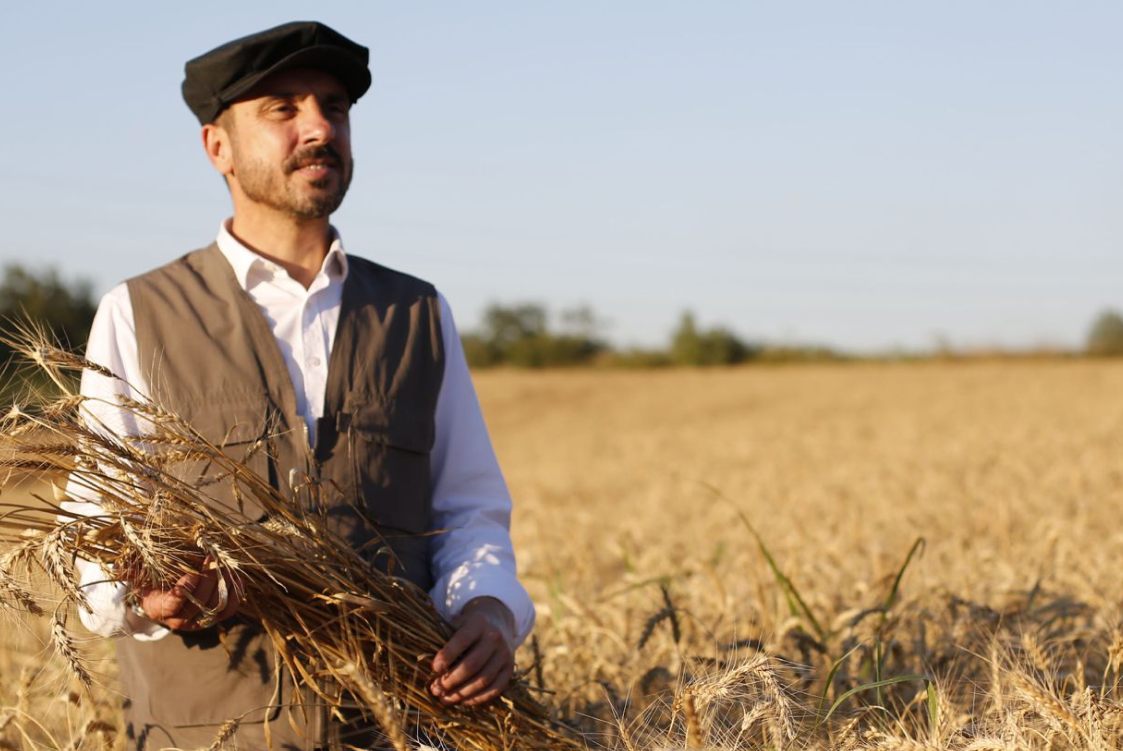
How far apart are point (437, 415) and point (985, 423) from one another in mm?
12111

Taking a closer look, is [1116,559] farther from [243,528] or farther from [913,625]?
[243,528]

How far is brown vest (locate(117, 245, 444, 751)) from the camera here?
2059mm

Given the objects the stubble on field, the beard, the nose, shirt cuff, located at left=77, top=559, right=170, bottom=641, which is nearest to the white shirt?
shirt cuff, located at left=77, top=559, right=170, bottom=641

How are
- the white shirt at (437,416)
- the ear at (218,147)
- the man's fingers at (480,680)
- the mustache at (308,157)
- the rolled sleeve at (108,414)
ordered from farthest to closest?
the ear at (218,147)
the mustache at (308,157)
the white shirt at (437,416)
the man's fingers at (480,680)
the rolled sleeve at (108,414)

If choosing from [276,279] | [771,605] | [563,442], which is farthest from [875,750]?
[563,442]

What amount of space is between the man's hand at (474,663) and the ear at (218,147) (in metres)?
1.11

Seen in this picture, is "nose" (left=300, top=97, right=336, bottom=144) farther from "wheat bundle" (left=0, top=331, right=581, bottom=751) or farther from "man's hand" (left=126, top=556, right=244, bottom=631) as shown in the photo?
"man's hand" (left=126, top=556, right=244, bottom=631)

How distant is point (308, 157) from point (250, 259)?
0.80ft

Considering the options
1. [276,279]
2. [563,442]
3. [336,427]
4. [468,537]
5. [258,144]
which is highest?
[258,144]

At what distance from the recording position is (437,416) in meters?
2.44

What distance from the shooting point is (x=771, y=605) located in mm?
3992

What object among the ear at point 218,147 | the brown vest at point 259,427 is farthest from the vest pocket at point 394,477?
the ear at point 218,147

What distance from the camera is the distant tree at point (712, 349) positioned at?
42031mm

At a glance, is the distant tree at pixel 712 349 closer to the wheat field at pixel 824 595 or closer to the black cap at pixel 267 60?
the wheat field at pixel 824 595
